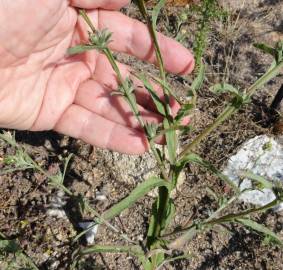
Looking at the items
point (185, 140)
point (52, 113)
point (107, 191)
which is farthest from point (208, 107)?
point (52, 113)

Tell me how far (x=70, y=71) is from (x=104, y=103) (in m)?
0.23

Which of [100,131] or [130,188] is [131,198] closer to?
[100,131]

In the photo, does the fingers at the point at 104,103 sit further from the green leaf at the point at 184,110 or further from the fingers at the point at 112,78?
the green leaf at the point at 184,110

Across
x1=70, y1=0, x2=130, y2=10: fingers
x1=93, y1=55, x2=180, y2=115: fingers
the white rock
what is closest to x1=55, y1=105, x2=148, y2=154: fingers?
x1=93, y1=55, x2=180, y2=115: fingers

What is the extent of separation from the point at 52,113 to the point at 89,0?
1.90 feet

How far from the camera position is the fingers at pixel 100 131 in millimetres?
2174

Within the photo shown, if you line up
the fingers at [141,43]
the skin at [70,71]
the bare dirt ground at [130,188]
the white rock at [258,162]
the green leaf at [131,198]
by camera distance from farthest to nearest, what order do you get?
the white rock at [258,162] → the bare dirt ground at [130,188] → the fingers at [141,43] → the skin at [70,71] → the green leaf at [131,198]

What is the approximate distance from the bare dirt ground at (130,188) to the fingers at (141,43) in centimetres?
65

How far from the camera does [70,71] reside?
234 centimetres

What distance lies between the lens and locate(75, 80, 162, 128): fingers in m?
2.25

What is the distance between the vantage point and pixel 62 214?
2615 millimetres

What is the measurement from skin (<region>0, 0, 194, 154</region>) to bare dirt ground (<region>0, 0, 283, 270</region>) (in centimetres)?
41

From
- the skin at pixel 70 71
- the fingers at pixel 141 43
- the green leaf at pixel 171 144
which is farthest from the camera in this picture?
the fingers at pixel 141 43

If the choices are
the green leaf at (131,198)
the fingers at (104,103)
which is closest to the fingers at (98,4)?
the fingers at (104,103)
